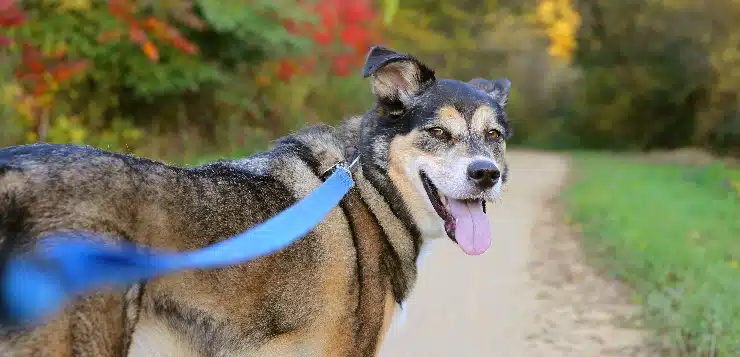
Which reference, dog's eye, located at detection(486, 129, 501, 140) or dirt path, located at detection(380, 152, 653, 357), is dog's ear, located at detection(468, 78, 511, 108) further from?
dirt path, located at detection(380, 152, 653, 357)

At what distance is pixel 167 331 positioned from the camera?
315 cm

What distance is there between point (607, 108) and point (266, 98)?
28171mm

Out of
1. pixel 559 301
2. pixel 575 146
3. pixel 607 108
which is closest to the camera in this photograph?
pixel 559 301

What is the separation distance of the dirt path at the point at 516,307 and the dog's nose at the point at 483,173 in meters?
0.74

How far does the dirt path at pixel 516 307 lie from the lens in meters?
6.47

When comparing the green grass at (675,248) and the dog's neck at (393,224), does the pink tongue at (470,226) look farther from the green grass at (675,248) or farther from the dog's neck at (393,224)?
the green grass at (675,248)

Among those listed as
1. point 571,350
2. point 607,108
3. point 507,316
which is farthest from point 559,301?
point 607,108

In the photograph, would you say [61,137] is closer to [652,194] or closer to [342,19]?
[342,19]

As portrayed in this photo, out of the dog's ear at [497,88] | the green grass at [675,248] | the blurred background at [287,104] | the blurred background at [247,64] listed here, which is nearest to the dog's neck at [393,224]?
the dog's ear at [497,88]

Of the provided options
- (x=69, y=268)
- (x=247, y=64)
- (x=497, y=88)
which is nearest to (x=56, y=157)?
(x=69, y=268)

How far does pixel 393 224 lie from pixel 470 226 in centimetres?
42

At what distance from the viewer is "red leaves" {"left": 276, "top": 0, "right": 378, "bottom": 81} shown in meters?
16.2

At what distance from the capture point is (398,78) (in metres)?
4.43

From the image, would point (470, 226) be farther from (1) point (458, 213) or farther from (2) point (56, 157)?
(2) point (56, 157)
